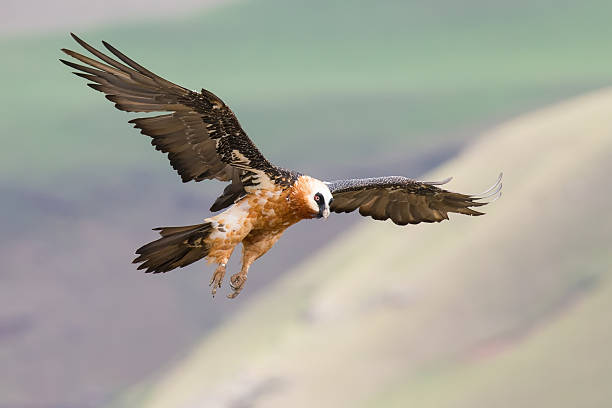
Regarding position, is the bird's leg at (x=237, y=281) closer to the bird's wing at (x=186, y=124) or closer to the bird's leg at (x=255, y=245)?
the bird's leg at (x=255, y=245)

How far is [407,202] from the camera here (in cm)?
1334

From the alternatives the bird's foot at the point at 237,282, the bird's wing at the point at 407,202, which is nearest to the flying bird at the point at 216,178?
the bird's foot at the point at 237,282

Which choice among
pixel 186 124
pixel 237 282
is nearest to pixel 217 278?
pixel 237 282

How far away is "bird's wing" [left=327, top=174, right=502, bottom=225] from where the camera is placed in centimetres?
1295

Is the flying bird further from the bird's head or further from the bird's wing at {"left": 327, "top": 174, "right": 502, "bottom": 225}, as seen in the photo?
the bird's wing at {"left": 327, "top": 174, "right": 502, "bottom": 225}

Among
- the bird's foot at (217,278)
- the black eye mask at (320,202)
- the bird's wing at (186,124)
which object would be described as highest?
the bird's wing at (186,124)

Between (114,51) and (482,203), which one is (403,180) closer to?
(482,203)

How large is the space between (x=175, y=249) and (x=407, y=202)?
3.71 meters

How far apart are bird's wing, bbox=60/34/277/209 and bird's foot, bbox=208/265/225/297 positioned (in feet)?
3.29

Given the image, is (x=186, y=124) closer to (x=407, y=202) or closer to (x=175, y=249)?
(x=175, y=249)

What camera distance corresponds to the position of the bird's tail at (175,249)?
35.3 feet

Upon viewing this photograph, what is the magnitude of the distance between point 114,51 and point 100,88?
0.52m

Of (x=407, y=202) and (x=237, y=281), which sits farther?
(x=407, y=202)

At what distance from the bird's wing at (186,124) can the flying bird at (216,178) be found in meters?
0.01
